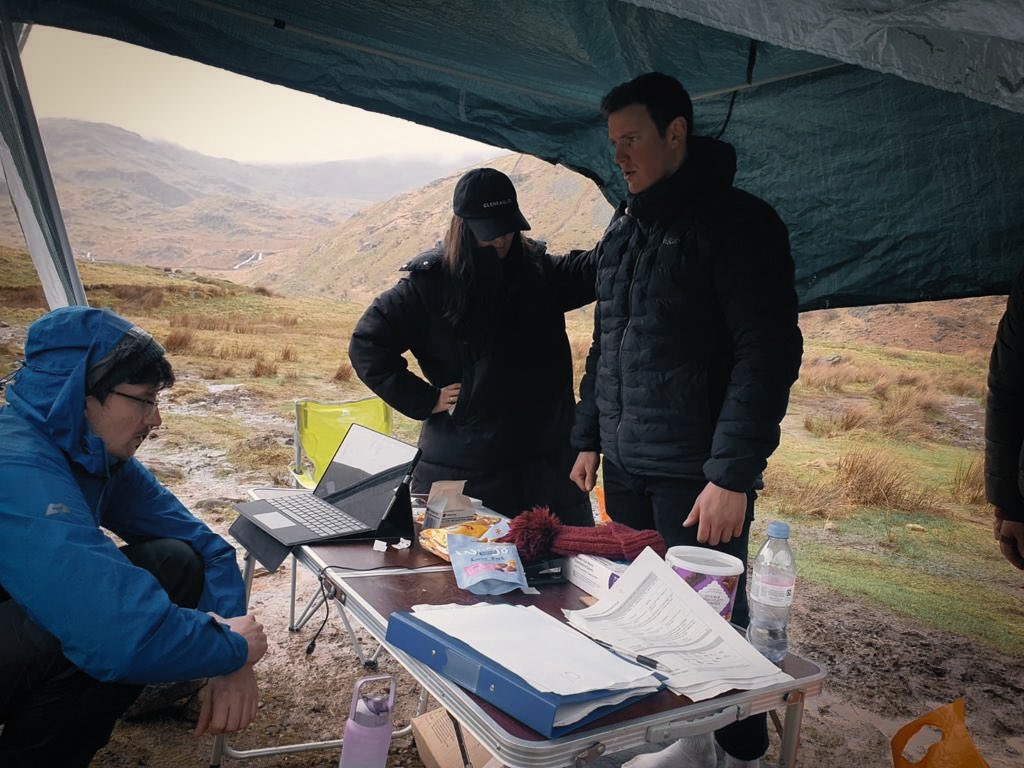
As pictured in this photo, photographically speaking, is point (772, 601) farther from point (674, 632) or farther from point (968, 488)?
point (968, 488)

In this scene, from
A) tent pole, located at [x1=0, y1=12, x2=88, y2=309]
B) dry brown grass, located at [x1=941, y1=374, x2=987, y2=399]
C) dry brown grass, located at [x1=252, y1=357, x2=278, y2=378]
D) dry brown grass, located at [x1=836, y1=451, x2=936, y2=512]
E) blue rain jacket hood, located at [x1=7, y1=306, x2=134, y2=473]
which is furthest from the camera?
dry brown grass, located at [x1=941, y1=374, x2=987, y2=399]

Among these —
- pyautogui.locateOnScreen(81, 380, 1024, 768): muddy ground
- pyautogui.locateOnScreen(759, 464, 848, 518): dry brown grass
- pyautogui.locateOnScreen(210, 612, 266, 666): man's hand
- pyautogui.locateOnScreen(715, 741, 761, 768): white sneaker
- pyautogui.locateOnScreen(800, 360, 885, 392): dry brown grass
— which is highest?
pyautogui.locateOnScreen(210, 612, 266, 666): man's hand

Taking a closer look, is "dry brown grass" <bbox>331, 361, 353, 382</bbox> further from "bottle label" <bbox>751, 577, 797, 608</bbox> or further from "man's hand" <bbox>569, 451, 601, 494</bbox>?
"bottle label" <bbox>751, 577, 797, 608</bbox>

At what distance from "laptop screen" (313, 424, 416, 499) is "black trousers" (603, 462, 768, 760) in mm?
552

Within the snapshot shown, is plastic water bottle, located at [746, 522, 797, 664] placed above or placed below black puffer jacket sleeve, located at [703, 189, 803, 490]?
below

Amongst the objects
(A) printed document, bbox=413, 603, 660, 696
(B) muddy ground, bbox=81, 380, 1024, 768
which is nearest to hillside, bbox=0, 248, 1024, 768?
(B) muddy ground, bbox=81, 380, 1024, 768

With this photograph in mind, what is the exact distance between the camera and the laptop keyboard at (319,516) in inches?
73.2

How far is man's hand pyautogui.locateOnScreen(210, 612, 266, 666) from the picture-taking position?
1571 mm

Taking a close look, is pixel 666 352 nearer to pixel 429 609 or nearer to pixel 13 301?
pixel 429 609

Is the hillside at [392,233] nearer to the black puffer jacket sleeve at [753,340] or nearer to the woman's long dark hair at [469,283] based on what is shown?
the woman's long dark hair at [469,283]

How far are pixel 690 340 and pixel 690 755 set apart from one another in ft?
2.97

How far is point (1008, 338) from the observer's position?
1.82m

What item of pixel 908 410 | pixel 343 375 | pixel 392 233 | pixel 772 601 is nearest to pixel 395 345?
pixel 772 601

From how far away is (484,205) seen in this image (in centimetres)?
235
